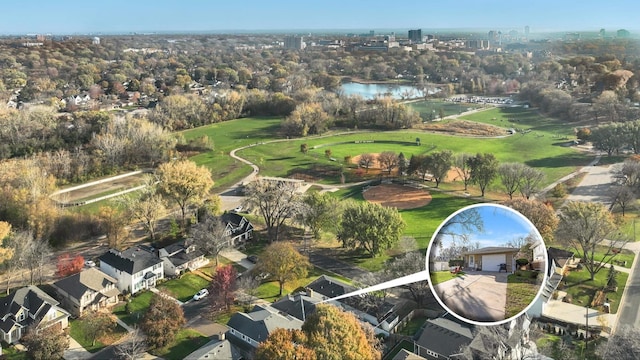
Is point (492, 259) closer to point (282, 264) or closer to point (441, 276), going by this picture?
point (441, 276)

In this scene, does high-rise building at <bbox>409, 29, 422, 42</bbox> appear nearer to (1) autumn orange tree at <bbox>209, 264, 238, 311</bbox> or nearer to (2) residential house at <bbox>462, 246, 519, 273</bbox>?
(1) autumn orange tree at <bbox>209, 264, 238, 311</bbox>

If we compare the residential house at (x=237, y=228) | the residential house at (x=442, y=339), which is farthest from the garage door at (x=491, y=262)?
the residential house at (x=237, y=228)

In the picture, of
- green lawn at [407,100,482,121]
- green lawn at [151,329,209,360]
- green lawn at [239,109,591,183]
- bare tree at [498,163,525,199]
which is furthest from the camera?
green lawn at [407,100,482,121]

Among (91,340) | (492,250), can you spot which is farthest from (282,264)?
(492,250)

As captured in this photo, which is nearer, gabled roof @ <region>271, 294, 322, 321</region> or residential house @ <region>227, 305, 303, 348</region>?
residential house @ <region>227, 305, 303, 348</region>

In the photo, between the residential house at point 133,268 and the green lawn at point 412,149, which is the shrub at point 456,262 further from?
the green lawn at point 412,149

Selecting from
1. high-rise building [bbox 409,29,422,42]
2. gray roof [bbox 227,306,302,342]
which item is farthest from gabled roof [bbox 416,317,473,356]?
high-rise building [bbox 409,29,422,42]
